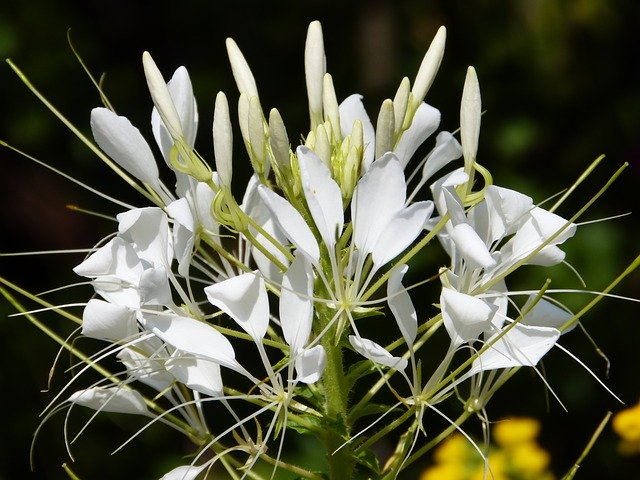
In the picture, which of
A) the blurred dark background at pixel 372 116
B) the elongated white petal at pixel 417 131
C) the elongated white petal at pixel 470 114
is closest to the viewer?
the elongated white petal at pixel 470 114

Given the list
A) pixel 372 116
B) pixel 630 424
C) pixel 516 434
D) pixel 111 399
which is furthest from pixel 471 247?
pixel 372 116

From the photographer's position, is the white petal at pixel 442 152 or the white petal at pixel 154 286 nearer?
the white petal at pixel 154 286

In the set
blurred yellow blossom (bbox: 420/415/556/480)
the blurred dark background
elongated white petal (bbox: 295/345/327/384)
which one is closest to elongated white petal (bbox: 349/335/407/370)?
elongated white petal (bbox: 295/345/327/384)

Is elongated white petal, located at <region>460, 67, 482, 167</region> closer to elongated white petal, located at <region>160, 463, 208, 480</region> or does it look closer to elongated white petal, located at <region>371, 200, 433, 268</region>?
elongated white petal, located at <region>371, 200, 433, 268</region>

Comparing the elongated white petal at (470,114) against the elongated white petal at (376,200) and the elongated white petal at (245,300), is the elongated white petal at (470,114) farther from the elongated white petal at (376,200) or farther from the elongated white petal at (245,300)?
the elongated white petal at (245,300)

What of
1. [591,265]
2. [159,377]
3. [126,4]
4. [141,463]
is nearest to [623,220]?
[591,265]

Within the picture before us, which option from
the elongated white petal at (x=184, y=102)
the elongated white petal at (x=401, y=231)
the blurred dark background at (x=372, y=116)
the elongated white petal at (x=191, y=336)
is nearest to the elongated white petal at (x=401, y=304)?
the elongated white petal at (x=401, y=231)

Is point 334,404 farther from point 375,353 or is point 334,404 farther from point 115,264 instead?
point 115,264
